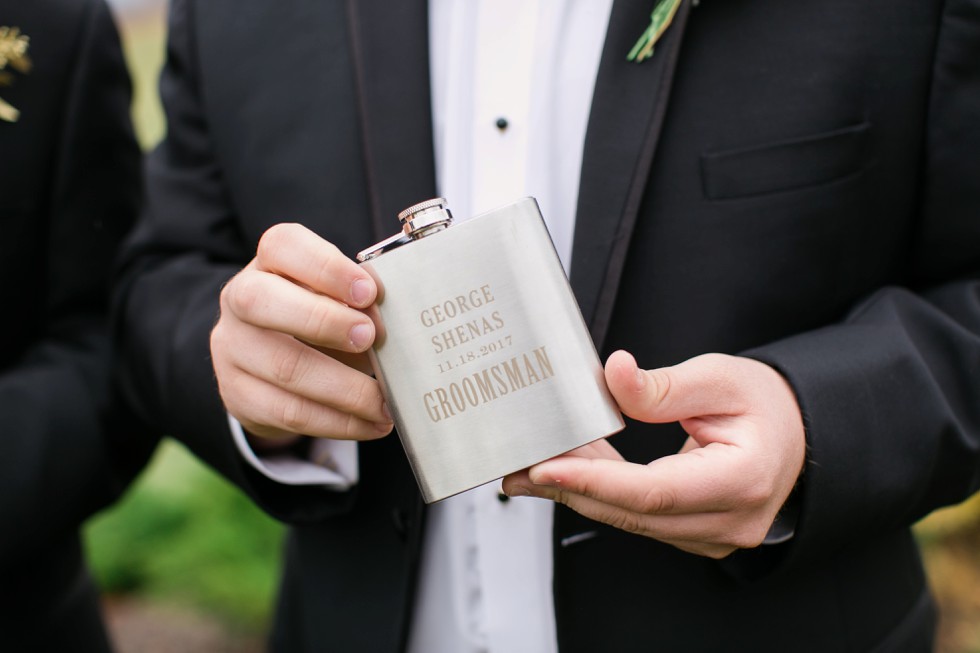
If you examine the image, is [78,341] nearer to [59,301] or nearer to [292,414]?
[59,301]

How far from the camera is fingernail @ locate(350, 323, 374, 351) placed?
3.29 feet

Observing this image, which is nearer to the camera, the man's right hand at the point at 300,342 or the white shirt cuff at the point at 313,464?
the man's right hand at the point at 300,342

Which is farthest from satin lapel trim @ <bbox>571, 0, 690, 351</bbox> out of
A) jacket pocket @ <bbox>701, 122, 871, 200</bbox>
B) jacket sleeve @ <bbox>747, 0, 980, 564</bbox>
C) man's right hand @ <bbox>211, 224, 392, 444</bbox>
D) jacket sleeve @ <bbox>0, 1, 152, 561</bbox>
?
jacket sleeve @ <bbox>0, 1, 152, 561</bbox>

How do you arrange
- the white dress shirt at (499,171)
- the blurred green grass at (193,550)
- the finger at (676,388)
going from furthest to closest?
the blurred green grass at (193,550)
the white dress shirt at (499,171)
the finger at (676,388)

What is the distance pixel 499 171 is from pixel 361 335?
0.47 metres

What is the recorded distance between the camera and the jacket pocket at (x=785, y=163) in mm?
1285

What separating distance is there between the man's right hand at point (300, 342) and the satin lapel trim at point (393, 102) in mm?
326

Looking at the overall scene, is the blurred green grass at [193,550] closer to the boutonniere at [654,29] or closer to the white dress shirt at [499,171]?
the white dress shirt at [499,171]

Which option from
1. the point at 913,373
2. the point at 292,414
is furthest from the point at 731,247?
the point at 292,414

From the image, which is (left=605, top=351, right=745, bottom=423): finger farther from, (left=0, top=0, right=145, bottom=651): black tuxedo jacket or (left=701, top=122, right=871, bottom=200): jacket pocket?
(left=0, top=0, right=145, bottom=651): black tuxedo jacket

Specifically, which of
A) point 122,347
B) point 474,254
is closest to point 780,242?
point 474,254

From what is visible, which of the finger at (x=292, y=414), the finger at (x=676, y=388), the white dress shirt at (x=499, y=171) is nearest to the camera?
the finger at (x=676, y=388)

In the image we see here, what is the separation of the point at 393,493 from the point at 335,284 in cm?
56

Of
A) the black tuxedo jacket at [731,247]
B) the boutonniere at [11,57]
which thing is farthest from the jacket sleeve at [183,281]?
the boutonniere at [11,57]
